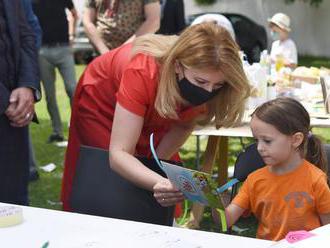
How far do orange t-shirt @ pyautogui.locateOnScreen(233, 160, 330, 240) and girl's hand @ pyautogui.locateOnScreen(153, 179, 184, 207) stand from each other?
0.29 m

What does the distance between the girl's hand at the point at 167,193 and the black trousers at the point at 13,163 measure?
80 centimetres

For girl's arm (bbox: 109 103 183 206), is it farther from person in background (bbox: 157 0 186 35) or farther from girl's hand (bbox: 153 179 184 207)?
person in background (bbox: 157 0 186 35)

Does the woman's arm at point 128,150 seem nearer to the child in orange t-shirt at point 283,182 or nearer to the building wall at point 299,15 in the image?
the child in orange t-shirt at point 283,182

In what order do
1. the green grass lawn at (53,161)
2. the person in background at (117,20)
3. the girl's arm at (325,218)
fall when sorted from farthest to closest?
the person in background at (117,20)
the green grass lawn at (53,161)
the girl's arm at (325,218)

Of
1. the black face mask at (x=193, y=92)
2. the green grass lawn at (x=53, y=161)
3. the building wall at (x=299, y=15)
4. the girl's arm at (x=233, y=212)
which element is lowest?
the building wall at (x=299, y=15)

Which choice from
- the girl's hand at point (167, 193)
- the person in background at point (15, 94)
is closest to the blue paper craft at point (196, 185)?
the girl's hand at point (167, 193)

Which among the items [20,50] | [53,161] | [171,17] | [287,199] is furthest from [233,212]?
[171,17]

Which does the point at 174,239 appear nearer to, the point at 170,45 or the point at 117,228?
the point at 117,228

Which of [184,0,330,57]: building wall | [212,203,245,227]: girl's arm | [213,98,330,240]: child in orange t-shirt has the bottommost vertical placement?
[184,0,330,57]: building wall

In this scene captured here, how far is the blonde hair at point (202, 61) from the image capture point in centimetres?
208

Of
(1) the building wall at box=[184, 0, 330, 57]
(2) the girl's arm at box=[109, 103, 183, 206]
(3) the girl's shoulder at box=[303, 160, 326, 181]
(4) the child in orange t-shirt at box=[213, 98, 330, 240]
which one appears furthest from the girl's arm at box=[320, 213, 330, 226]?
(1) the building wall at box=[184, 0, 330, 57]

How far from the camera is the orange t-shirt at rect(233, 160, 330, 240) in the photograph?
2193 mm

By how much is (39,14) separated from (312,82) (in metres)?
2.45

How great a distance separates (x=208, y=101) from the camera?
90.4 inches
